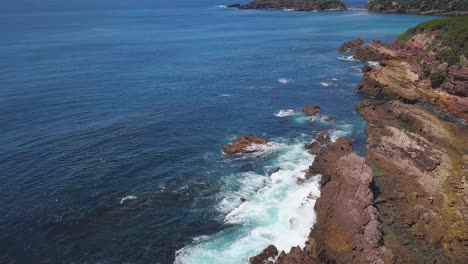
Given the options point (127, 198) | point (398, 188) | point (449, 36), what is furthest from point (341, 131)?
point (449, 36)

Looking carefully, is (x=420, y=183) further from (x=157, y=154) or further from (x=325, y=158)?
(x=157, y=154)

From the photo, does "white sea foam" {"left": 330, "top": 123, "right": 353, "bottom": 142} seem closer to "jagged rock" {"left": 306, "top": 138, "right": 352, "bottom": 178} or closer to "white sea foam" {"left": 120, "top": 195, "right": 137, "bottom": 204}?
"jagged rock" {"left": 306, "top": 138, "right": 352, "bottom": 178}

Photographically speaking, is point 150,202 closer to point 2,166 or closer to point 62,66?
point 2,166

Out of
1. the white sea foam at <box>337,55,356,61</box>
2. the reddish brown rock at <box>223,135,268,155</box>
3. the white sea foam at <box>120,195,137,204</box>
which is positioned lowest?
the white sea foam at <box>120,195,137,204</box>

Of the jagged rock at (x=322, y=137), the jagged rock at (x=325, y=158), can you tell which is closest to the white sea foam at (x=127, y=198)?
the jagged rock at (x=325, y=158)

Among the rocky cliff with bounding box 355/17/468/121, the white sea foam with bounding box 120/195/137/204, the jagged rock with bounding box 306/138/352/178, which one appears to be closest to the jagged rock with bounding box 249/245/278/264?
the jagged rock with bounding box 306/138/352/178

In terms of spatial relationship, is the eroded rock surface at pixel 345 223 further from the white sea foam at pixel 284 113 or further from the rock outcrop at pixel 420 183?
the white sea foam at pixel 284 113
